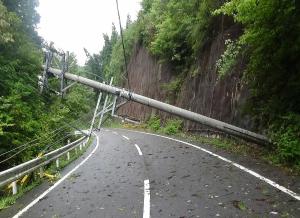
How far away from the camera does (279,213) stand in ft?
21.8

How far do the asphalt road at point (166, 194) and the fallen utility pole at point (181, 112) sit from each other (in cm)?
267

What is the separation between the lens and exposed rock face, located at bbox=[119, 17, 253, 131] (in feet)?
61.9

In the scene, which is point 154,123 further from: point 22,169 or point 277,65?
point 22,169

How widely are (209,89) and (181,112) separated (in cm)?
446

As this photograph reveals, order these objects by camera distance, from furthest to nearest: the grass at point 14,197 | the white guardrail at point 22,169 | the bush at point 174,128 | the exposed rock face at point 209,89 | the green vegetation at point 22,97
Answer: the bush at point 174,128
the exposed rock face at point 209,89
the green vegetation at point 22,97
the white guardrail at point 22,169
the grass at point 14,197

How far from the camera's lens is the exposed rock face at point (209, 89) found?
1886 cm

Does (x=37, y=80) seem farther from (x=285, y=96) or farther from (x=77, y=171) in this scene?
(x=285, y=96)

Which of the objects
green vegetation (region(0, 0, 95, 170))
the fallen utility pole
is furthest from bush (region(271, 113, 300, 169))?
green vegetation (region(0, 0, 95, 170))

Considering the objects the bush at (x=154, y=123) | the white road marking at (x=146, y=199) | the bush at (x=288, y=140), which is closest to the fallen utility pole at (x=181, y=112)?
the bush at (x=288, y=140)

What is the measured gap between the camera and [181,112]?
20531mm

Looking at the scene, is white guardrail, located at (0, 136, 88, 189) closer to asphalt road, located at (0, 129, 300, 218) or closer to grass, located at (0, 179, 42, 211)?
grass, located at (0, 179, 42, 211)

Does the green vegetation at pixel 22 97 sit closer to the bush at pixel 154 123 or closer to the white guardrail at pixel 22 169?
the white guardrail at pixel 22 169

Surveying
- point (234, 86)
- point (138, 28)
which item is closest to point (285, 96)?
point (234, 86)

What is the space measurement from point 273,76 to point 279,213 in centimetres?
849
